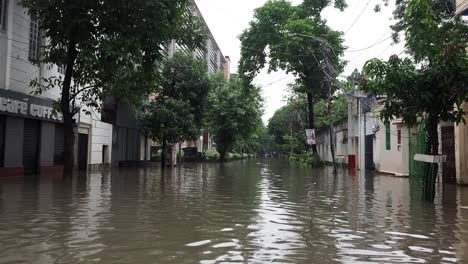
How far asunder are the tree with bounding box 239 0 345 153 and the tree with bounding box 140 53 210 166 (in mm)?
4737

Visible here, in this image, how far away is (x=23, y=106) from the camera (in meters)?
18.7

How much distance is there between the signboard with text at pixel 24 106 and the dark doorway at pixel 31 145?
20.4 inches

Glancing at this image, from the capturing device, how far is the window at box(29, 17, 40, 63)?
64.5ft

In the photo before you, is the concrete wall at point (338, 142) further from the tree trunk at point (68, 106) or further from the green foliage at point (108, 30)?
the tree trunk at point (68, 106)

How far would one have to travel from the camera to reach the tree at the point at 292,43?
33.5 m

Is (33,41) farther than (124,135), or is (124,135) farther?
(124,135)

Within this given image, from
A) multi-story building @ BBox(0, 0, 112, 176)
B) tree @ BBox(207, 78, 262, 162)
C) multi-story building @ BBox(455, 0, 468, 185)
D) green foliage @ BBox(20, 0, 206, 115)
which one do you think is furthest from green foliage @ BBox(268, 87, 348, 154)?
green foliage @ BBox(20, 0, 206, 115)

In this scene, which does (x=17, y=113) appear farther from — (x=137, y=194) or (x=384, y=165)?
(x=384, y=165)

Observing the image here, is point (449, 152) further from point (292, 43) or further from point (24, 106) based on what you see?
point (24, 106)

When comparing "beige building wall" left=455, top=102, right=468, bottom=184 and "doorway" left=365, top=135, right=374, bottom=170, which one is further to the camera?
"doorway" left=365, top=135, right=374, bottom=170

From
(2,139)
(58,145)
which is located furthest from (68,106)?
(58,145)

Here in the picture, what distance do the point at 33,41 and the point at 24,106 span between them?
3.24 meters

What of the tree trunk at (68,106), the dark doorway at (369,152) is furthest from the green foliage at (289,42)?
the tree trunk at (68,106)

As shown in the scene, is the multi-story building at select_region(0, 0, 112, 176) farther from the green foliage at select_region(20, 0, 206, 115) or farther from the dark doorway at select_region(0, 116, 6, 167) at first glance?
the green foliage at select_region(20, 0, 206, 115)
